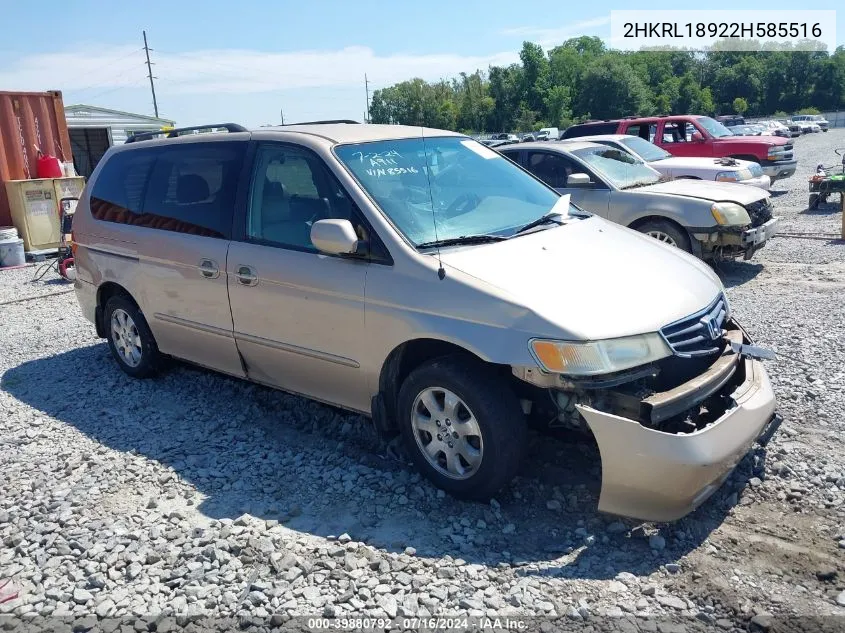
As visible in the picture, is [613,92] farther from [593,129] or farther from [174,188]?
[174,188]

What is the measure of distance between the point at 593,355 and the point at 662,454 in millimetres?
523

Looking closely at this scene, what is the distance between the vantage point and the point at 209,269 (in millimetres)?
4789

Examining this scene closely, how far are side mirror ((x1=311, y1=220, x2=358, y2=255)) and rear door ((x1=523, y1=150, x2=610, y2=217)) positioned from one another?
5.37 metres

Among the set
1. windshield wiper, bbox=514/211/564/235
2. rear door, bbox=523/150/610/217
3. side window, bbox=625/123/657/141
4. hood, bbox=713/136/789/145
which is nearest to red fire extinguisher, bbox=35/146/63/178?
rear door, bbox=523/150/610/217

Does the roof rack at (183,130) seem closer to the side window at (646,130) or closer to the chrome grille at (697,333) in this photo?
the chrome grille at (697,333)

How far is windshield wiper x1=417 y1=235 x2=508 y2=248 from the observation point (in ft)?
12.9

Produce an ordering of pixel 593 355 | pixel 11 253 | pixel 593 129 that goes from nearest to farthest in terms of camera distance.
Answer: pixel 593 355 → pixel 11 253 → pixel 593 129

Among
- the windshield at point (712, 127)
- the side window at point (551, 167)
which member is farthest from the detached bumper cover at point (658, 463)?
the windshield at point (712, 127)

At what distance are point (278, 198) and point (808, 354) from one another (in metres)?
4.20

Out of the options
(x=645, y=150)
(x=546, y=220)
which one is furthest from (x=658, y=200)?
(x=546, y=220)

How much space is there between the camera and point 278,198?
454cm

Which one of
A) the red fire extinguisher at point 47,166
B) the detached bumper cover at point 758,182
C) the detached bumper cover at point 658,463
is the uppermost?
the red fire extinguisher at point 47,166

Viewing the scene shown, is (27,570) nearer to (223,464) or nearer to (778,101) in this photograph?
(223,464)

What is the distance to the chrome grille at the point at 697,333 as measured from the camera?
346 centimetres
